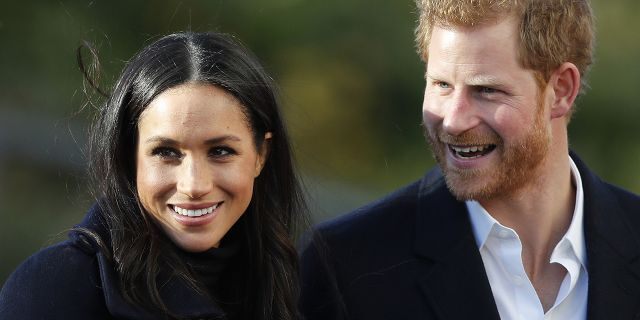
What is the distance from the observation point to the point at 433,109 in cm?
364

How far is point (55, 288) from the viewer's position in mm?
2967

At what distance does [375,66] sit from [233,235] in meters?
4.93

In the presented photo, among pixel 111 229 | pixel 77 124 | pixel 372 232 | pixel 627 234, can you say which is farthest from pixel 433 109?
pixel 77 124

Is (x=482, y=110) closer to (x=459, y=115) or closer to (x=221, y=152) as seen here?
(x=459, y=115)

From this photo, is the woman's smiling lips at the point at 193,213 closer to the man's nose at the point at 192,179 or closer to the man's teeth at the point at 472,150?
the man's nose at the point at 192,179

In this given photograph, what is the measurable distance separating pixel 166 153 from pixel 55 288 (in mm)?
432

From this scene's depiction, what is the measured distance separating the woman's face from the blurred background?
3.95 meters

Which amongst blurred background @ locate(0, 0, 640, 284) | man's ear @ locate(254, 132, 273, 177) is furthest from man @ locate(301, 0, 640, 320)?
→ blurred background @ locate(0, 0, 640, 284)

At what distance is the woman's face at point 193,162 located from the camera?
3.05 m

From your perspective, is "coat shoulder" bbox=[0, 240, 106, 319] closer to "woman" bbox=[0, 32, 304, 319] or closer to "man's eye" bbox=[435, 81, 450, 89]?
"woman" bbox=[0, 32, 304, 319]

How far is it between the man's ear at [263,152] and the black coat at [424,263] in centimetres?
41

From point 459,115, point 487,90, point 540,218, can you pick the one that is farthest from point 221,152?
point 540,218

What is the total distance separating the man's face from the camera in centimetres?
358

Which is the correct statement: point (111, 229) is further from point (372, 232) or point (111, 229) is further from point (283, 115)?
point (372, 232)
